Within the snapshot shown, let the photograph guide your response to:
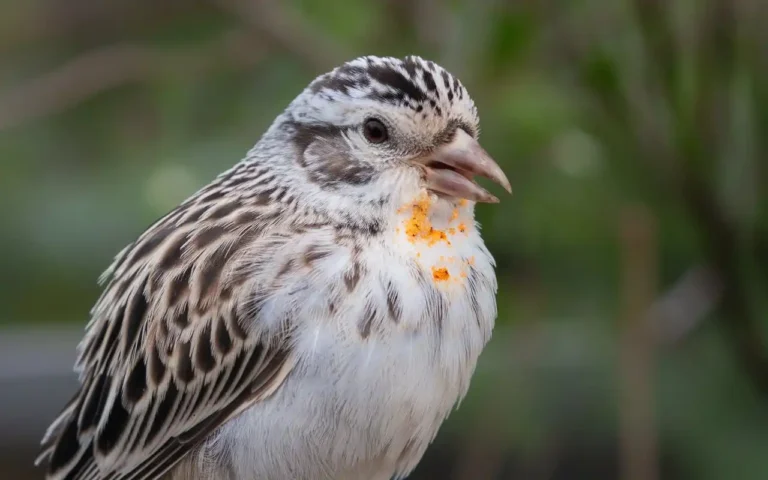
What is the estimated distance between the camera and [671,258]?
2.26 metres

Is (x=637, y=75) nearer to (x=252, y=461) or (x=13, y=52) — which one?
(x=252, y=461)

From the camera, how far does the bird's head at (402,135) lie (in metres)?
1.33

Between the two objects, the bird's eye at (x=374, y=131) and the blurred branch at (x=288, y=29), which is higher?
the blurred branch at (x=288, y=29)

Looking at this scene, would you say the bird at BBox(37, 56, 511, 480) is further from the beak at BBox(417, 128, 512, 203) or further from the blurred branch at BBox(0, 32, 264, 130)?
the blurred branch at BBox(0, 32, 264, 130)

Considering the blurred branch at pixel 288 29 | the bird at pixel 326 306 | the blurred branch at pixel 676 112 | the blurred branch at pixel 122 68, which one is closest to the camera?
the bird at pixel 326 306

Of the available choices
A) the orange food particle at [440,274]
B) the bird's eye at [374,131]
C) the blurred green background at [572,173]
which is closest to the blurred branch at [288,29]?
the blurred green background at [572,173]

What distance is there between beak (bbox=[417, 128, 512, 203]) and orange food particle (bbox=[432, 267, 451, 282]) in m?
A: 0.10

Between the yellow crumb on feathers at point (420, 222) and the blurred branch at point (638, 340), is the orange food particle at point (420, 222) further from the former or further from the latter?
the blurred branch at point (638, 340)

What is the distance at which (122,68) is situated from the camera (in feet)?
7.51

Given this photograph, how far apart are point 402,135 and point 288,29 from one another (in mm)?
890

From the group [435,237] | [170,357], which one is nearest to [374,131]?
[435,237]

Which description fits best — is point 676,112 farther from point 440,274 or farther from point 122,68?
point 122,68

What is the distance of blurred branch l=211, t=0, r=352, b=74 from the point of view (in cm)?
210

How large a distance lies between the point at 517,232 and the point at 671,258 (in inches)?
18.4
